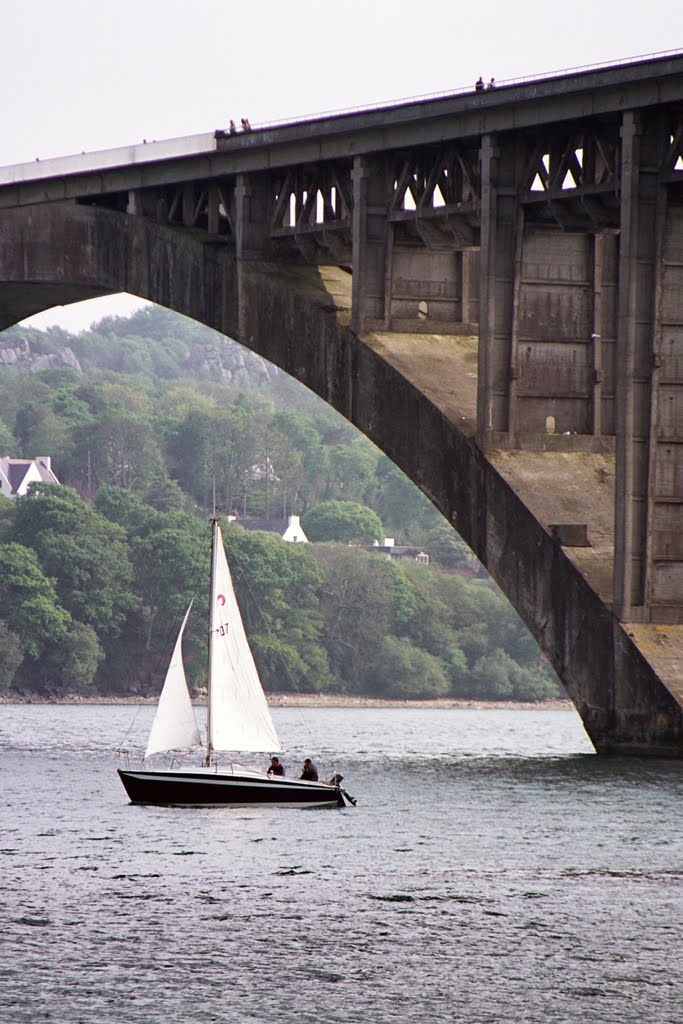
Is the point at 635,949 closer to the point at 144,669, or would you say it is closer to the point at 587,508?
the point at 587,508

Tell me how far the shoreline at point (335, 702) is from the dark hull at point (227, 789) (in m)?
94.2

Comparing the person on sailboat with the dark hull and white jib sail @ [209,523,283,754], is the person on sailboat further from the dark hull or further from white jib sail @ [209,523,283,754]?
white jib sail @ [209,523,283,754]

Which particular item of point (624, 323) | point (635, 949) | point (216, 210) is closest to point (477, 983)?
point (635, 949)

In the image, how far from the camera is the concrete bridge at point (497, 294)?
5522cm

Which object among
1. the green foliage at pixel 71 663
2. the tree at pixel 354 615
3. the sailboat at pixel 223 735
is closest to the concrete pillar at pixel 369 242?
the sailboat at pixel 223 735

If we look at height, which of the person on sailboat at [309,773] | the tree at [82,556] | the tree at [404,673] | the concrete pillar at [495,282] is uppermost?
the concrete pillar at [495,282]

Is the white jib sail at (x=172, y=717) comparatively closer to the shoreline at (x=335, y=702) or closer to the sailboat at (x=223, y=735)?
the sailboat at (x=223, y=735)

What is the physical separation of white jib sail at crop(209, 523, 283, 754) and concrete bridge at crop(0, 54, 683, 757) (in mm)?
6225

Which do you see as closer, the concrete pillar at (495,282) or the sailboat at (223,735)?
the sailboat at (223,735)

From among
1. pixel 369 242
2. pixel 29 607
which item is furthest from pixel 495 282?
pixel 29 607

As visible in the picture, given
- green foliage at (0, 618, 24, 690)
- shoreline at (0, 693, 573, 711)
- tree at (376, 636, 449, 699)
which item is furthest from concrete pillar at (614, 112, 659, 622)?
tree at (376, 636, 449, 699)

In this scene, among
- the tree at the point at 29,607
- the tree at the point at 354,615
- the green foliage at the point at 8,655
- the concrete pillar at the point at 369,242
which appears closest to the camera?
the concrete pillar at the point at 369,242

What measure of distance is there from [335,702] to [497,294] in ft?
374

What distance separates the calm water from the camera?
3500 centimetres
